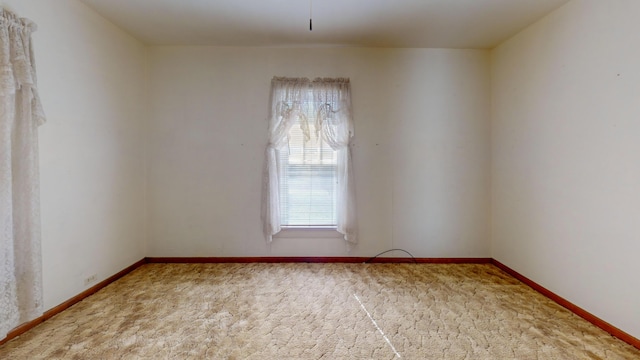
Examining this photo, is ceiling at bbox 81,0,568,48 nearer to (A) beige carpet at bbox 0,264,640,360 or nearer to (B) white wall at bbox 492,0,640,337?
(B) white wall at bbox 492,0,640,337

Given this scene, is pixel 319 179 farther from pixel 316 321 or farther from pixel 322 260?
pixel 316 321

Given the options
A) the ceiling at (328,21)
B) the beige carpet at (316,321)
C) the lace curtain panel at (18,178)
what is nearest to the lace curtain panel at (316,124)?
the ceiling at (328,21)

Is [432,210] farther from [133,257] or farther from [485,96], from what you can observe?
[133,257]

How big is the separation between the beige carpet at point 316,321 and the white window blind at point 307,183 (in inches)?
29.0

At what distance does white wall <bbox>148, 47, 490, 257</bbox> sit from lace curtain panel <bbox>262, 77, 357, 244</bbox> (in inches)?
5.4

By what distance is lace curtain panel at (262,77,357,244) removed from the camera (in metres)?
3.47

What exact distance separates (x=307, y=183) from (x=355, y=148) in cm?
77

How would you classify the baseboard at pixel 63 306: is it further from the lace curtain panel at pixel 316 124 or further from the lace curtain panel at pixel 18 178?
the lace curtain panel at pixel 316 124

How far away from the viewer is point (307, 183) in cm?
360

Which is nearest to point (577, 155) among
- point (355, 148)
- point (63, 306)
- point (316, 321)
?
point (355, 148)

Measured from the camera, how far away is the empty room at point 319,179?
2008 millimetres

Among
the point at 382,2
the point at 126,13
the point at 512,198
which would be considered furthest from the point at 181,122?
the point at 512,198

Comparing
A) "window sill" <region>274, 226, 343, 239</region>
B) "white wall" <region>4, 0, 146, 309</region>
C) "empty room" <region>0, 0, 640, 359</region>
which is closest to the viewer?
"empty room" <region>0, 0, 640, 359</region>

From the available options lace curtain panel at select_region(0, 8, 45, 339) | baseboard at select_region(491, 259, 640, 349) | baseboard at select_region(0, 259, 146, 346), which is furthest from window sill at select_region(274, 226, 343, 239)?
lace curtain panel at select_region(0, 8, 45, 339)
